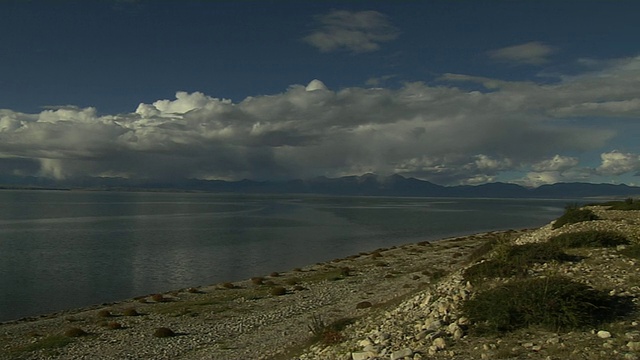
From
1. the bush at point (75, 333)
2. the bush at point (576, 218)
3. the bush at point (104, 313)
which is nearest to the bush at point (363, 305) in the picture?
the bush at point (576, 218)

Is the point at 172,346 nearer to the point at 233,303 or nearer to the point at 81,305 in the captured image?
the point at 233,303

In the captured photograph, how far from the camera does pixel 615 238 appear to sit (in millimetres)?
26641

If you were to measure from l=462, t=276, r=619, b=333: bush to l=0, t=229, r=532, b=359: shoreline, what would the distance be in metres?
10.7

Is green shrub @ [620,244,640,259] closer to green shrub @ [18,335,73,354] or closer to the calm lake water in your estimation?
green shrub @ [18,335,73,354]

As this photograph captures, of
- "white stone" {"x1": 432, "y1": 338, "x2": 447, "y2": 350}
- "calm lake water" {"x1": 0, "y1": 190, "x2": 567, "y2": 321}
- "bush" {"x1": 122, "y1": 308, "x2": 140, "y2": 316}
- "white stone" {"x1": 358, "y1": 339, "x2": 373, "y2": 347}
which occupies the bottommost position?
"calm lake water" {"x1": 0, "y1": 190, "x2": 567, "y2": 321}

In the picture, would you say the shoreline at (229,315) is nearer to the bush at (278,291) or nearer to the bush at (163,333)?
the bush at (278,291)

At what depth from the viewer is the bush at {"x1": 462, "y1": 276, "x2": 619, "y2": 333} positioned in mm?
15172

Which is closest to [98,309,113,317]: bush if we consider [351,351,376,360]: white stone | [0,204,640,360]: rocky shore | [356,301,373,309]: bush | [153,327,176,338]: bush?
[0,204,640,360]: rocky shore

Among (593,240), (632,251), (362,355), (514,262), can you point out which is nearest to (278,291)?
(514,262)

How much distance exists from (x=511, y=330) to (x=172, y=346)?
70.5ft

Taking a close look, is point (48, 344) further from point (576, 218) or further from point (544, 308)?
point (576, 218)

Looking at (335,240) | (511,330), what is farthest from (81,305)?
(335,240)

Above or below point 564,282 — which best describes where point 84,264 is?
below

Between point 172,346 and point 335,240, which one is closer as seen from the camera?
point 172,346
